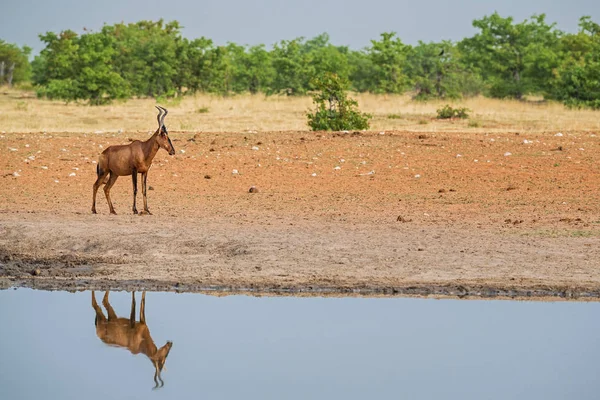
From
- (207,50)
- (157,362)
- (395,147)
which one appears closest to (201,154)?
(395,147)

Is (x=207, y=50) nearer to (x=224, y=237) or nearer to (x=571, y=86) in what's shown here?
(x=571, y=86)

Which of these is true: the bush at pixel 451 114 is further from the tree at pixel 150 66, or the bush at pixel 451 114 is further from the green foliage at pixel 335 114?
the tree at pixel 150 66

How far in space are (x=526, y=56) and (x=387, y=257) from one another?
36685mm

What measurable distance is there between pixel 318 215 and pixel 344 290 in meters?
3.98

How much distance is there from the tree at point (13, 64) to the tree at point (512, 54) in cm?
2660

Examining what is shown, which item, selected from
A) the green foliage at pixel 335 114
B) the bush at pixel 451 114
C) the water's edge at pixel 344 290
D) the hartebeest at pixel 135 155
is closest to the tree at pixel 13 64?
the bush at pixel 451 114

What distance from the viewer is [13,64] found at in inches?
2395

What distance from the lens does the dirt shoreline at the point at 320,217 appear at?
33.3 ft

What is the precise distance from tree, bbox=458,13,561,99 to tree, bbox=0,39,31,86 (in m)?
26.6

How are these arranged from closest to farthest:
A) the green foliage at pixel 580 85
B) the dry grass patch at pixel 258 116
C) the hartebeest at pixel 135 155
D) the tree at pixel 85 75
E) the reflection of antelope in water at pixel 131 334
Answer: the reflection of antelope in water at pixel 131 334, the hartebeest at pixel 135 155, the dry grass patch at pixel 258 116, the green foliage at pixel 580 85, the tree at pixel 85 75

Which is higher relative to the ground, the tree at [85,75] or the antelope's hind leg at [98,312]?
the tree at [85,75]

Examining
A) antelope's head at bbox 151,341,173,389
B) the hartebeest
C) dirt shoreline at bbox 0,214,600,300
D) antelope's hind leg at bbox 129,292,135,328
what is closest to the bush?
dirt shoreline at bbox 0,214,600,300

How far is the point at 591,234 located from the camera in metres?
12.1

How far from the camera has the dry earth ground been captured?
10.2 m
